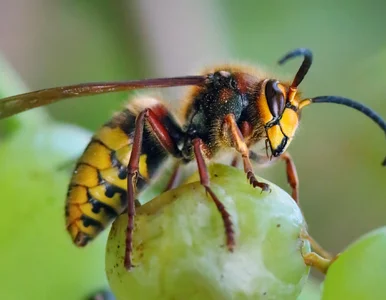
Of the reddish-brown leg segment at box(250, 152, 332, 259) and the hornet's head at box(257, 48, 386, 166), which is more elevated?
the hornet's head at box(257, 48, 386, 166)

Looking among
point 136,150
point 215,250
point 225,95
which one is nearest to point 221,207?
point 215,250

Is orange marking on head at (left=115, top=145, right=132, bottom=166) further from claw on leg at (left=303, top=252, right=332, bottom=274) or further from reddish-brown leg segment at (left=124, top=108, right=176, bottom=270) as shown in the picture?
claw on leg at (left=303, top=252, right=332, bottom=274)

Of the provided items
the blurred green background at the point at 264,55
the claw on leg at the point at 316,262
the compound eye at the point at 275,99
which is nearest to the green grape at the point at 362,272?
the claw on leg at the point at 316,262

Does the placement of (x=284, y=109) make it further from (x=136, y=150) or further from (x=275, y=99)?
(x=136, y=150)

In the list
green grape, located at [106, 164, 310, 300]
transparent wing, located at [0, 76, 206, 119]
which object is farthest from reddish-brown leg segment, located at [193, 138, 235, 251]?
transparent wing, located at [0, 76, 206, 119]

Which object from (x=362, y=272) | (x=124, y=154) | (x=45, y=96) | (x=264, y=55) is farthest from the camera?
(x=264, y=55)

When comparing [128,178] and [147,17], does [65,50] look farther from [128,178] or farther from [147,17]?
[128,178]
